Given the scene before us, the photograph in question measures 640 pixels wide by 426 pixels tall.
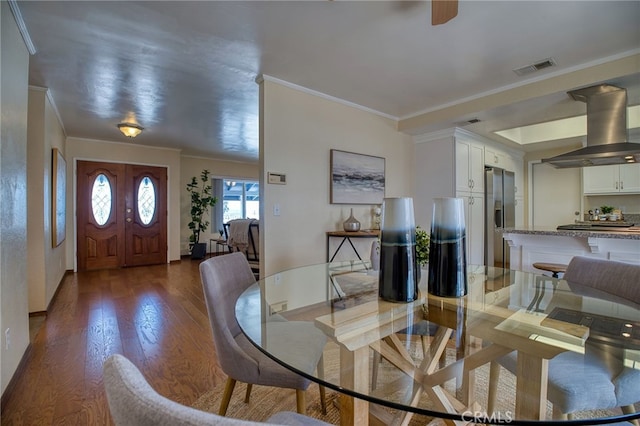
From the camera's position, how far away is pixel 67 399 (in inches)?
68.6

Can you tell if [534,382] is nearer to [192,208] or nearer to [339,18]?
[339,18]

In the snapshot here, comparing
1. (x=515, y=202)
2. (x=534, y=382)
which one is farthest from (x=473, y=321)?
(x=515, y=202)

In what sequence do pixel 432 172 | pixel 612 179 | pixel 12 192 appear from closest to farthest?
pixel 12 192
pixel 432 172
pixel 612 179

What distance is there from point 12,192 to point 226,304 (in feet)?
5.09

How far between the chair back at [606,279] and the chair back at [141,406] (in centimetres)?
186

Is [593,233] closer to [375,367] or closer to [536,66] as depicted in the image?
[536,66]

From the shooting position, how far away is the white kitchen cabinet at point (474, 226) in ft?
13.9

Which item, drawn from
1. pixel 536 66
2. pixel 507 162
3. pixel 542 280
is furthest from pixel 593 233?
pixel 507 162

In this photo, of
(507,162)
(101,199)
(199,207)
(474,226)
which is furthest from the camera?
(199,207)

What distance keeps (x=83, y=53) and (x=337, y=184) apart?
8.29 feet

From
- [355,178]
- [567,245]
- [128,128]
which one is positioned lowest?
[567,245]

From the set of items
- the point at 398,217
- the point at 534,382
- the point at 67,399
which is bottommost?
the point at 67,399

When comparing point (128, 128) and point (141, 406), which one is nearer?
point (141, 406)

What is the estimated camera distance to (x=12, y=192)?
5.94ft
